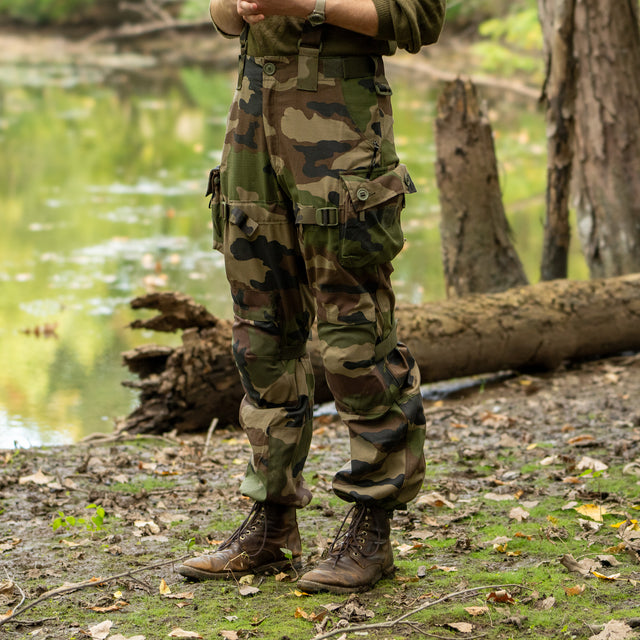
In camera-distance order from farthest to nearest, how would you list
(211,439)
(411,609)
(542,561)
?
1. (211,439)
2. (542,561)
3. (411,609)

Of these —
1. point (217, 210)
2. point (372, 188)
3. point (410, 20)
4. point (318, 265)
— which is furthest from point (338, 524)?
point (410, 20)

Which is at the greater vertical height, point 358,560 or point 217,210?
point 217,210

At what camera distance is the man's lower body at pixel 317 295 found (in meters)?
2.69

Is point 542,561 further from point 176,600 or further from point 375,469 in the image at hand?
point 176,600

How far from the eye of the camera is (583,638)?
2.41 meters

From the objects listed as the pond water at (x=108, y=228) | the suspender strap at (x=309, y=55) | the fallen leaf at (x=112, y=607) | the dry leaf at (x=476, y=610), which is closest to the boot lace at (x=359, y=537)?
the dry leaf at (x=476, y=610)

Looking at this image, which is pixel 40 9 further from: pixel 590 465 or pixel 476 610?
pixel 476 610

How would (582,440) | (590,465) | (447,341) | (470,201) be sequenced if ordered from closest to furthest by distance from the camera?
(590,465) → (582,440) → (447,341) → (470,201)

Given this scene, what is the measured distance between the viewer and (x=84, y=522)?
11.2 ft

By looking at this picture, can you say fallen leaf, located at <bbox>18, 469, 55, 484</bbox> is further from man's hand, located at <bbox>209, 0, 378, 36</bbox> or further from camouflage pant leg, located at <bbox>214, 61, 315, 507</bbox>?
man's hand, located at <bbox>209, 0, 378, 36</bbox>

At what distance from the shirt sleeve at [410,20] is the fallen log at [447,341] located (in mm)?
2544

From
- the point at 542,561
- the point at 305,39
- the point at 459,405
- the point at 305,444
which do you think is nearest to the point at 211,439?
the point at 459,405

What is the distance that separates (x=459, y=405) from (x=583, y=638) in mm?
3075

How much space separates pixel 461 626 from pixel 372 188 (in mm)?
1255
